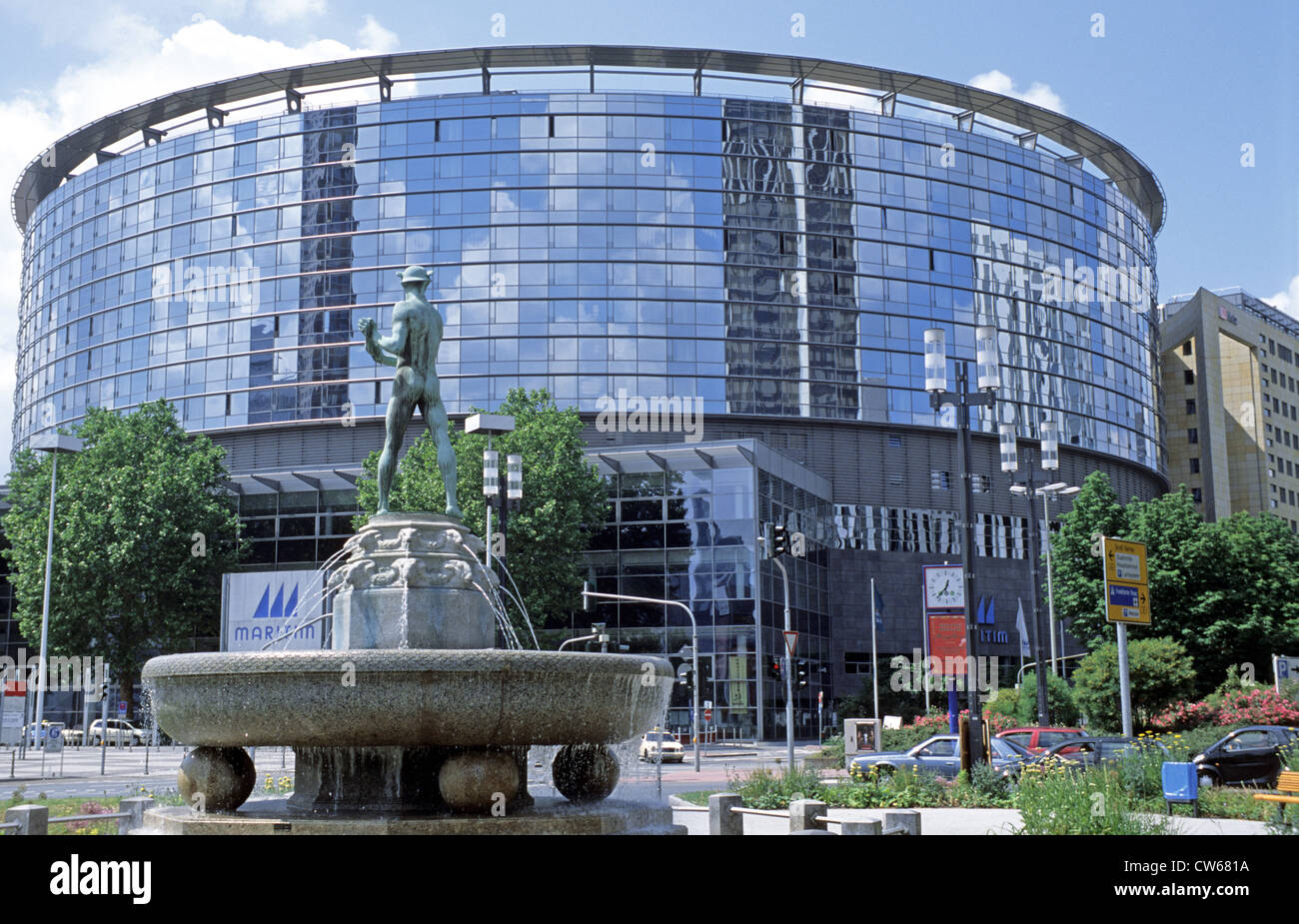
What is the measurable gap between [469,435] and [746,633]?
1425 cm

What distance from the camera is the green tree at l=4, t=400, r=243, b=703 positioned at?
2088 inches

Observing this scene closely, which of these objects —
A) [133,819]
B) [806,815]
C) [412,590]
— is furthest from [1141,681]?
[133,819]

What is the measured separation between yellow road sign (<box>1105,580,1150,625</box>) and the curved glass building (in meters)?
34.5

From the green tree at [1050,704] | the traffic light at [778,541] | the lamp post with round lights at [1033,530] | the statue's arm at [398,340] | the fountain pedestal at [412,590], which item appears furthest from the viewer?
the green tree at [1050,704]

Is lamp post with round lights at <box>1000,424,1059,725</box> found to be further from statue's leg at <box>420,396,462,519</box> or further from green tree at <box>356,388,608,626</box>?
green tree at <box>356,388,608,626</box>

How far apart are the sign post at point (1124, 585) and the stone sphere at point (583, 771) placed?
17.9 meters

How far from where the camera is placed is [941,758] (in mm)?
23703

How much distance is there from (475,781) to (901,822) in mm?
3451

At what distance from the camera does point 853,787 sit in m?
19.2

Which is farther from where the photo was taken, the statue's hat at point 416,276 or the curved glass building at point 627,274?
the curved glass building at point 627,274

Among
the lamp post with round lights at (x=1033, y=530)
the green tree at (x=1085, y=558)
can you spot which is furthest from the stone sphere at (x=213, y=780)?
the green tree at (x=1085, y=558)

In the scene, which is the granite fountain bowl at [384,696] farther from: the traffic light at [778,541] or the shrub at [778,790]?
the traffic light at [778,541]

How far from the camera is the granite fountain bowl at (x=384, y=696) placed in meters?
9.05

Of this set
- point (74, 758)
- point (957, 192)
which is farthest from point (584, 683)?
point (957, 192)
